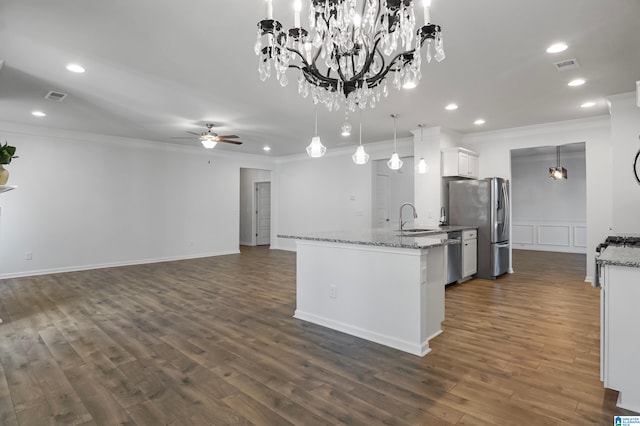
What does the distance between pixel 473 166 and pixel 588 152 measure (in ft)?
5.60

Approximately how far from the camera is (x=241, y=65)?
139 inches

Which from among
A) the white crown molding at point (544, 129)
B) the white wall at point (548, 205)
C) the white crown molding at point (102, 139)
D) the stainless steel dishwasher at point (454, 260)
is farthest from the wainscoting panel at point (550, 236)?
the white crown molding at point (102, 139)

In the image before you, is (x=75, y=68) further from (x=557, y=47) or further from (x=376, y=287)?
(x=557, y=47)

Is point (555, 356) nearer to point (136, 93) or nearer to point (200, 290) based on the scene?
point (200, 290)

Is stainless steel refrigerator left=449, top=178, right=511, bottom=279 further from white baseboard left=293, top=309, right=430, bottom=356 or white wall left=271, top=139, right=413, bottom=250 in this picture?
white baseboard left=293, top=309, right=430, bottom=356

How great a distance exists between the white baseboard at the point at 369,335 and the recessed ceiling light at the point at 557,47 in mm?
2780

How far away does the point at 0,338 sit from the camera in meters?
3.19

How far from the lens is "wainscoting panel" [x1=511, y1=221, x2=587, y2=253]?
30.1 ft

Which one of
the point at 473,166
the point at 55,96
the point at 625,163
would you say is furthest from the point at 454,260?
the point at 55,96

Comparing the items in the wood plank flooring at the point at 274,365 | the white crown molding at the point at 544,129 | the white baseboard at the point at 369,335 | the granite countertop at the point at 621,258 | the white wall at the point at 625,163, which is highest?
the white crown molding at the point at 544,129

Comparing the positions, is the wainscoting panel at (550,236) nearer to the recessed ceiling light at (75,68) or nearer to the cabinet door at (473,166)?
Result: the cabinet door at (473,166)

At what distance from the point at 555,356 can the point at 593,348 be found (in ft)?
1.44

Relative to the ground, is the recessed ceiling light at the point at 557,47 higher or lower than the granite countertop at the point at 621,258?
higher

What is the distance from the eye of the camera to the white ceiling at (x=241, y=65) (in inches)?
100
